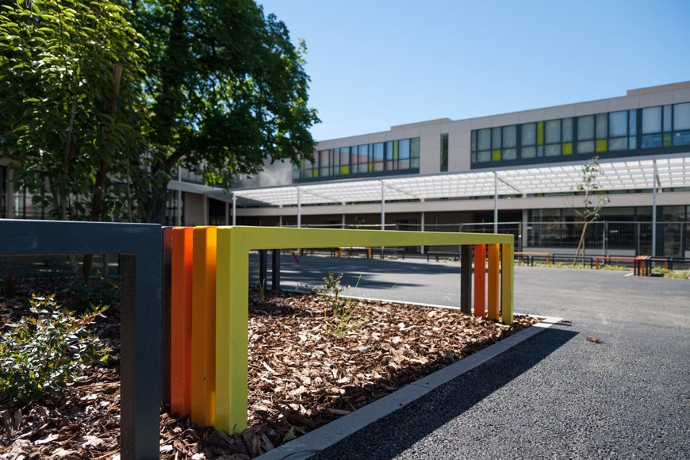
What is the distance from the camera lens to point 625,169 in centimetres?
2377

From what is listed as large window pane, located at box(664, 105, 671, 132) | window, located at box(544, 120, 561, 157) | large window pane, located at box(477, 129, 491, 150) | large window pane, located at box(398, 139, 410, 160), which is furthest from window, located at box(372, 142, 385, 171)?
large window pane, located at box(664, 105, 671, 132)

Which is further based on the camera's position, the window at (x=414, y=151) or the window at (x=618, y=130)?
the window at (x=414, y=151)

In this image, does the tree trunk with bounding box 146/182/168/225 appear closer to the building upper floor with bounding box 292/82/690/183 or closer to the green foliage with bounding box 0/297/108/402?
the building upper floor with bounding box 292/82/690/183

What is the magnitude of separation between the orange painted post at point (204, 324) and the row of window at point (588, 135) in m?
32.4

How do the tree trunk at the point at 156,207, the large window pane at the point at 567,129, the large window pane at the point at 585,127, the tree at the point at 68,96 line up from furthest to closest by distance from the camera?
the large window pane at the point at 567,129
the large window pane at the point at 585,127
the tree trunk at the point at 156,207
the tree at the point at 68,96

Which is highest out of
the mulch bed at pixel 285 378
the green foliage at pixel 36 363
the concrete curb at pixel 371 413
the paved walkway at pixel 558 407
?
the green foliage at pixel 36 363

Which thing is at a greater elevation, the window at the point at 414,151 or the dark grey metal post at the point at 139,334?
the window at the point at 414,151

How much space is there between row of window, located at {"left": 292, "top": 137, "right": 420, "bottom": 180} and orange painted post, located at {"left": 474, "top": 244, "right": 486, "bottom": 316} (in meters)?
31.7

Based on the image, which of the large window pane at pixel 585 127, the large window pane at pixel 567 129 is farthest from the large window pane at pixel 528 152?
the large window pane at pixel 585 127

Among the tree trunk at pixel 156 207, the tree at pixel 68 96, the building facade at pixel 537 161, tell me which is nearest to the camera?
the tree at pixel 68 96

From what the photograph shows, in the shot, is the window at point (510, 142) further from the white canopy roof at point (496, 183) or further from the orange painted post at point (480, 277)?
the orange painted post at point (480, 277)

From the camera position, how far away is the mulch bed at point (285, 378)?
7.88ft

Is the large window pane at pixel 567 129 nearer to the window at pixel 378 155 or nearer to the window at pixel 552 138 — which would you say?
the window at pixel 552 138

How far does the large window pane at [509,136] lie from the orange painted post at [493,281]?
29.4 metres
